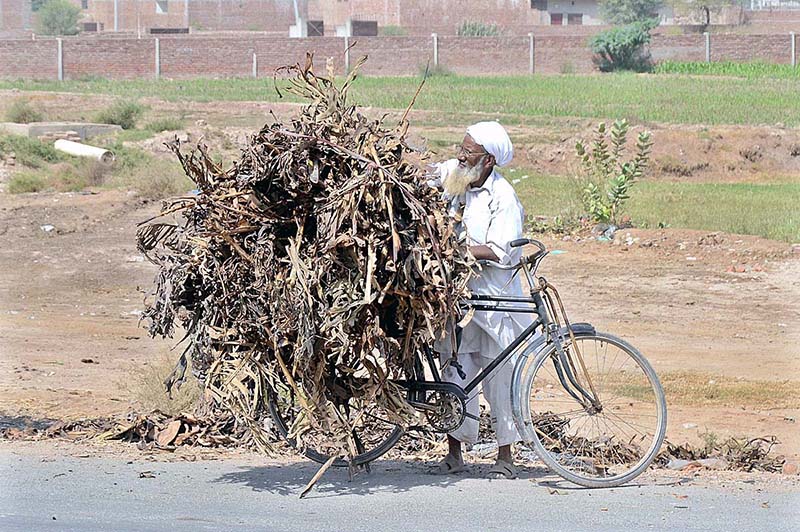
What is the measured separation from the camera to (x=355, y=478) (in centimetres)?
Answer: 550

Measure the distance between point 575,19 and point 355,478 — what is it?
74.3 metres

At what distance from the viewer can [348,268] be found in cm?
505

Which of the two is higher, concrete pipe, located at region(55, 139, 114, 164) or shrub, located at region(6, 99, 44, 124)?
shrub, located at region(6, 99, 44, 124)

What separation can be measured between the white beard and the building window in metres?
72.9

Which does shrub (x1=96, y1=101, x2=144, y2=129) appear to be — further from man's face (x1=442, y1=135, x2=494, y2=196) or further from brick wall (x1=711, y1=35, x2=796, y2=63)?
brick wall (x1=711, y1=35, x2=796, y2=63)

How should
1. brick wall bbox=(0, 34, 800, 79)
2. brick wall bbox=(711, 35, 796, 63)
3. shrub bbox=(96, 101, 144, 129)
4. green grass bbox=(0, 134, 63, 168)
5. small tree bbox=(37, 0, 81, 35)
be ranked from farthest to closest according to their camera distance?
small tree bbox=(37, 0, 81, 35)
brick wall bbox=(711, 35, 796, 63)
brick wall bbox=(0, 34, 800, 79)
shrub bbox=(96, 101, 144, 129)
green grass bbox=(0, 134, 63, 168)

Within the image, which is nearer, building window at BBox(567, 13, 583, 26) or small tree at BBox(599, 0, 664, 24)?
small tree at BBox(599, 0, 664, 24)

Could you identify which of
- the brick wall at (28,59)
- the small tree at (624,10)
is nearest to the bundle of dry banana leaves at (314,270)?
the brick wall at (28,59)

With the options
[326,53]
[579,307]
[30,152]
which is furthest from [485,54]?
[579,307]

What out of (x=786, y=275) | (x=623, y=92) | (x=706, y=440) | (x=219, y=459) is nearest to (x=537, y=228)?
(x=786, y=275)

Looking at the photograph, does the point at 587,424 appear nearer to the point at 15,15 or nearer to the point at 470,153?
the point at 470,153

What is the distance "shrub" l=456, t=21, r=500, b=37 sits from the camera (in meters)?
63.1

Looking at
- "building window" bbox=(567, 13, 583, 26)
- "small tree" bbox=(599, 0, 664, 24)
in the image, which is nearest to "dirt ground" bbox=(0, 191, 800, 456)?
"small tree" bbox=(599, 0, 664, 24)

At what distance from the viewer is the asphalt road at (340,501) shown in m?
4.74
